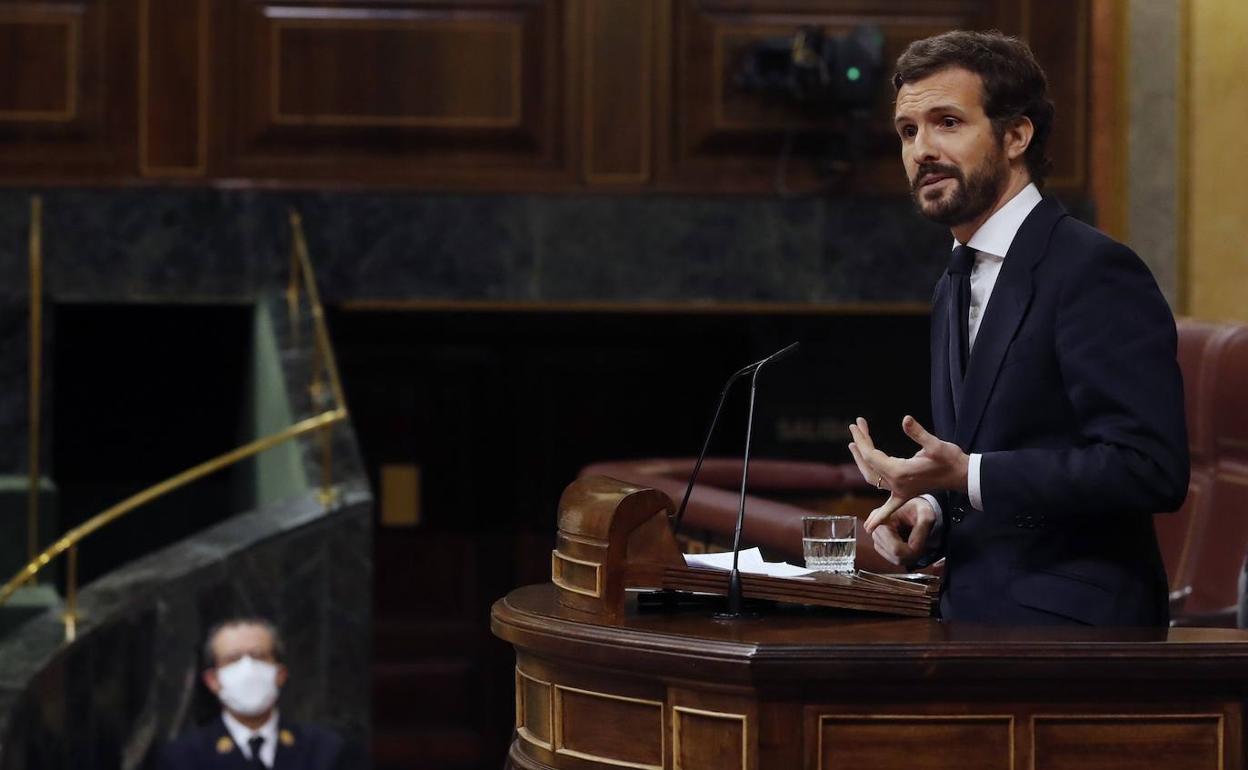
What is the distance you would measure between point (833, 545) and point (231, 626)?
309cm

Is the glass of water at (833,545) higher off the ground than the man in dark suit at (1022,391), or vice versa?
the man in dark suit at (1022,391)

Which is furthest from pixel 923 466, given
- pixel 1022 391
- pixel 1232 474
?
pixel 1232 474

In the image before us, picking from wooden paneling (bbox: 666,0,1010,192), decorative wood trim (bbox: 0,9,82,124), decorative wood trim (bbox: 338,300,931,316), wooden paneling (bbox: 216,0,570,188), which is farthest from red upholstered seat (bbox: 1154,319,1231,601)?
decorative wood trim (bbox: 0,9,82,124)

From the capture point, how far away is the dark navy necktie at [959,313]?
2410 millimetres

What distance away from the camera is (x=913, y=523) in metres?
2.43

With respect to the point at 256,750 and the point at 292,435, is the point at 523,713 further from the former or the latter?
the point at 292,435

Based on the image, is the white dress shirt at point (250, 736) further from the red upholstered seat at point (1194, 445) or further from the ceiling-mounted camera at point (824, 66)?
the ceiling-mounted camera at point (824, 66)

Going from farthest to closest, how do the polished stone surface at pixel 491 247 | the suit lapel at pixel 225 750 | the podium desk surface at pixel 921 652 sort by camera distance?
the polished stone surface at pixel 491 247, the suit lapel at pixel 225 750, the podium desk surface at pixel 921 652

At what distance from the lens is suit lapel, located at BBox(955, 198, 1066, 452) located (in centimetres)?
230

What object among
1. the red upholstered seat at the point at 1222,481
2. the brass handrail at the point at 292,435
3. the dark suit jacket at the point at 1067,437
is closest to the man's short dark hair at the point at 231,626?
the brass handrail at the point at 292,435

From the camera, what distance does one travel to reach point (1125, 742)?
208cm

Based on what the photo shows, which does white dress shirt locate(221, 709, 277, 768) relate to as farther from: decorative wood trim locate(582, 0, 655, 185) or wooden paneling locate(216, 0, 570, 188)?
decorative wood trim locate(582, 0, 655, 185)

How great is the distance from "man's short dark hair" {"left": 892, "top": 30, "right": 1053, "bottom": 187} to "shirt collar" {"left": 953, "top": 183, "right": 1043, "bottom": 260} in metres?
0.05

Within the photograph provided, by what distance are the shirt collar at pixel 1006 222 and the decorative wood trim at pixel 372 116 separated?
4698 millimetres
